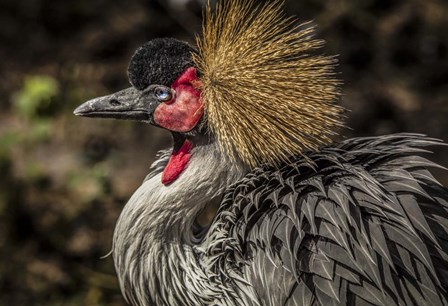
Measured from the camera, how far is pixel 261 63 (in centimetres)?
261

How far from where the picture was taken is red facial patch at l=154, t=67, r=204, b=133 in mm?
2562

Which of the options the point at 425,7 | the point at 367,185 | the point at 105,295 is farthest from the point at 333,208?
the point at 425,7

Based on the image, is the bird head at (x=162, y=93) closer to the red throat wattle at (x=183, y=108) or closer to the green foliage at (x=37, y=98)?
the red throat wattle at (x=183, y=108)

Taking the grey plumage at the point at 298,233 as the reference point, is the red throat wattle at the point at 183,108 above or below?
above

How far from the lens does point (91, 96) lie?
4457 millimetres

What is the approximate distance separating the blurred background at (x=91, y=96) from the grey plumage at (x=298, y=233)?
1.09 metres

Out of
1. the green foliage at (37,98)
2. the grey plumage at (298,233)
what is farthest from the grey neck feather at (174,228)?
the green foliage at (37,98)

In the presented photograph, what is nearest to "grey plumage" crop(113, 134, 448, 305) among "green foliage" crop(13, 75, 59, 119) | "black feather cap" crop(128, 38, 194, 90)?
"black feather cap" crop(128, 38, 194, 90)

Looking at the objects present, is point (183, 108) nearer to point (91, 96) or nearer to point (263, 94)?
point (263, 94)

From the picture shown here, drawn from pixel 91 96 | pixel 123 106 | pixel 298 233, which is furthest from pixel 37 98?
pixel 298 233

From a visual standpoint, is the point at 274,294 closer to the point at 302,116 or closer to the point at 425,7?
the point at 302,116

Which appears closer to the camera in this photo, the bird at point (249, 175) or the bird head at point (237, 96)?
the bird at point (249, 175)

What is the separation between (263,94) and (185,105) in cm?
22

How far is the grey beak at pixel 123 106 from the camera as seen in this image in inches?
102
